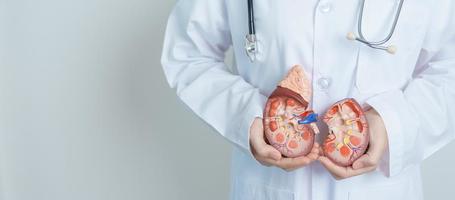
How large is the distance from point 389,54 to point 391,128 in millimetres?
111

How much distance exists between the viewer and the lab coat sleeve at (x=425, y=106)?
0.76 m

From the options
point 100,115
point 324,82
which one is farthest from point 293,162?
point 100,115

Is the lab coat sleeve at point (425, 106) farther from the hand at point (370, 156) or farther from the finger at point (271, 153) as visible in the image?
the finger at point (271, 153)

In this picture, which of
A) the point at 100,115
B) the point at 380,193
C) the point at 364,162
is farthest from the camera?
the point at 100,115

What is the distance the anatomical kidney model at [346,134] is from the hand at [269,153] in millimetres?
21

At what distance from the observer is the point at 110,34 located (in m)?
1.25

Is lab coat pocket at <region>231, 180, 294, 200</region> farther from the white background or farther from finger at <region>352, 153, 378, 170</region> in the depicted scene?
the white background

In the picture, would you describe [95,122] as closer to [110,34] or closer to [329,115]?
[110,34]

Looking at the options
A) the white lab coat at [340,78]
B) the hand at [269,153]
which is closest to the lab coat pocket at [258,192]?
the white lab coat at [340,78]

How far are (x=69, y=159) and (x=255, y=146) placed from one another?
2.45ft

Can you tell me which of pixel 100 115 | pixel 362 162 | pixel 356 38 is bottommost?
pixel 100 115

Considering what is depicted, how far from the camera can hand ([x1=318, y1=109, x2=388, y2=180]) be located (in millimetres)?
714

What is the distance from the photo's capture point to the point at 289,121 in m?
0.73

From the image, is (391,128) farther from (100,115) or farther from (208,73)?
(100,115)
